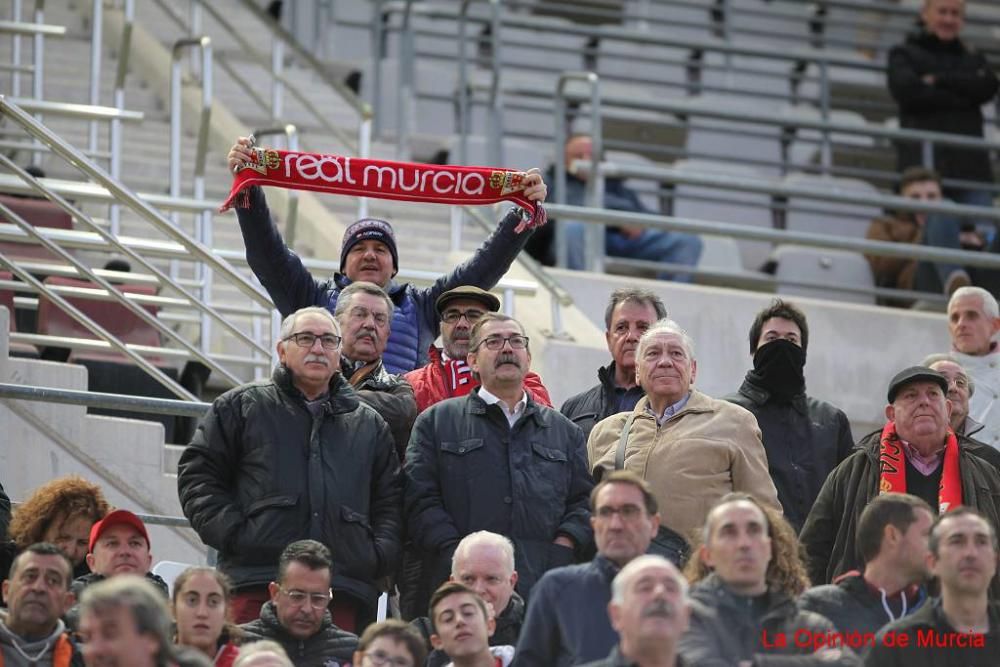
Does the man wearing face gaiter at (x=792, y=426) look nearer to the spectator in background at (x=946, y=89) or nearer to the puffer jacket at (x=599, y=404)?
the puffer jacket at (x=599, y=404)

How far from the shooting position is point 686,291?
1312 cm

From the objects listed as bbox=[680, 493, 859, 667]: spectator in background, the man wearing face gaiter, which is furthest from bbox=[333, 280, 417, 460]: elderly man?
bbox=[680, 493, 859, 667]: spectator in background

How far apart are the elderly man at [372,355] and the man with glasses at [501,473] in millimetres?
282

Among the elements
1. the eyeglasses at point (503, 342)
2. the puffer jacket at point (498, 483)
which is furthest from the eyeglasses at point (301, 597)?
the eyeglasses at point (503, 342)

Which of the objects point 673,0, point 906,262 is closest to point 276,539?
point 906,262

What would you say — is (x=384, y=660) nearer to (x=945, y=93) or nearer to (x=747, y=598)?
(x=747, y=598)

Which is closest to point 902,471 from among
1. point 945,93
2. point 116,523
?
point 116,523

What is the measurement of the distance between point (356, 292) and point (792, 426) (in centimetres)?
185

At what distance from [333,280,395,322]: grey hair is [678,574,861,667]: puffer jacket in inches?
89.0

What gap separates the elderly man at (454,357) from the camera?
366 inches

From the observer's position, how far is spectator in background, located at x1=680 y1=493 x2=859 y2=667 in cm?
712

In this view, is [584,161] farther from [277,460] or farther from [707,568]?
[707,568]

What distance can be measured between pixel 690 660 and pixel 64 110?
616 centimetres

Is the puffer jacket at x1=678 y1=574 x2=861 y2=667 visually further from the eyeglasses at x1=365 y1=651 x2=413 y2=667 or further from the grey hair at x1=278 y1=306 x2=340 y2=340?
the grey hair at x1=278 y1=306 x2=340 y2=340
